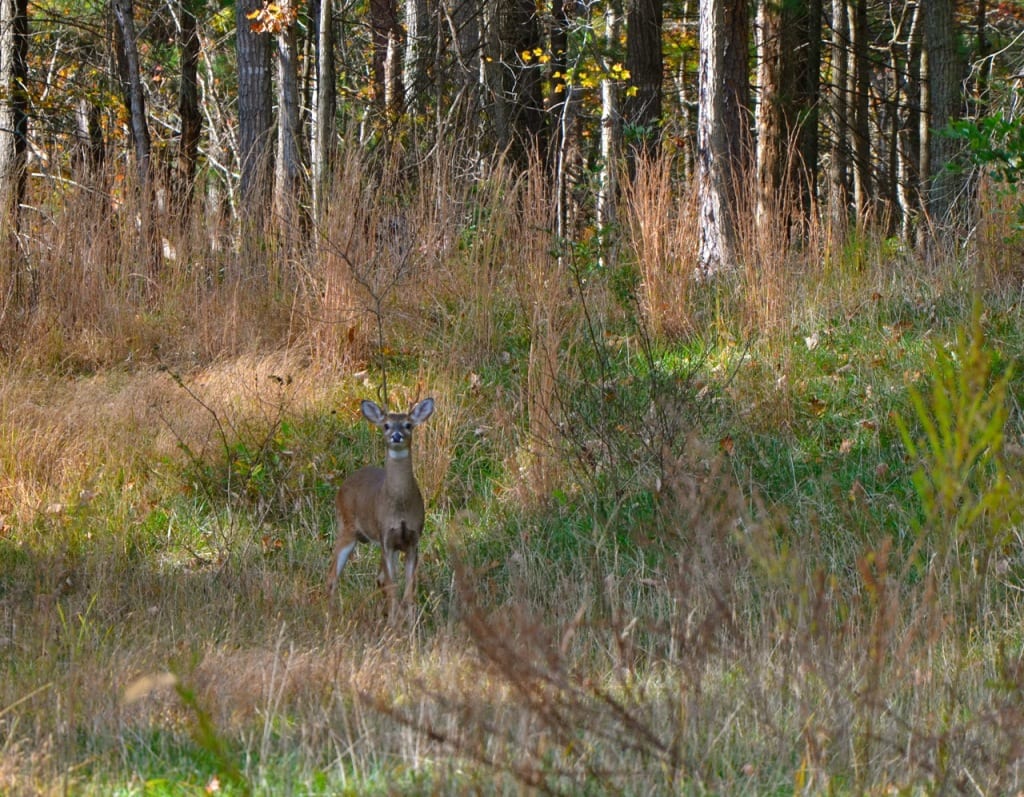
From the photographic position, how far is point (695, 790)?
10.8ft

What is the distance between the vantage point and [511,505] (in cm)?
717

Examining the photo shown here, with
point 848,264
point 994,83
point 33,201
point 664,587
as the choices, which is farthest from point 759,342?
point 33,201

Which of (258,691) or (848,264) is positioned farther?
(848,264)

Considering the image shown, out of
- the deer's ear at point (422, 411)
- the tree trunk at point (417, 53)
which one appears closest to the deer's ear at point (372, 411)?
the deer's ear at point (422, 411)

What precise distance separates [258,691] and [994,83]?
30.8 feet

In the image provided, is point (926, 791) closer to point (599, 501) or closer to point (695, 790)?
point (695, 790)

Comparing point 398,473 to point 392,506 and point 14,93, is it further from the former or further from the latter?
point 14,93

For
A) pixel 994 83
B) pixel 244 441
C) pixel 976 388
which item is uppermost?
pixel 994 83

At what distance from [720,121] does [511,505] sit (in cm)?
445

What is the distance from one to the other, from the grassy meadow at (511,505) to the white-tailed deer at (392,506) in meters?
0.24

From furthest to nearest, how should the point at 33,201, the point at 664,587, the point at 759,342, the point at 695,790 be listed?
the point at 33,201
the point at 759,342
the point at 664,587
the point at 695,790

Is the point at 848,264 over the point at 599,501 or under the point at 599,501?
over

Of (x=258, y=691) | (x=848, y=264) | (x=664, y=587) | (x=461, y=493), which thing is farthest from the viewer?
(x=848, y=264)

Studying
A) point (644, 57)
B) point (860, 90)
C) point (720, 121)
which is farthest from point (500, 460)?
point (860, 90)
